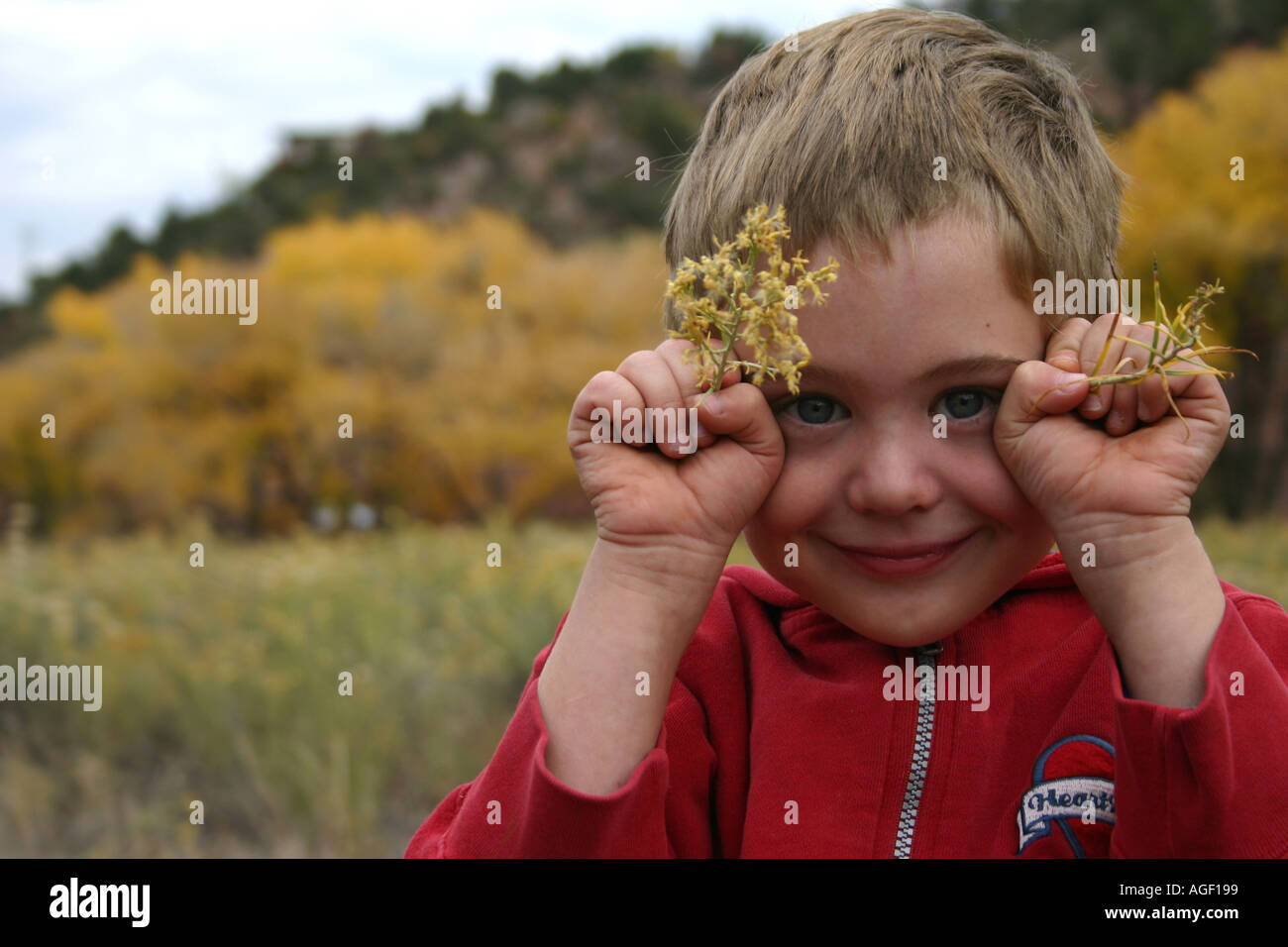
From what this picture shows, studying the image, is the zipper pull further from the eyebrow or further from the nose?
the eyebrow

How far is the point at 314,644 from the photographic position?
16.2 feet

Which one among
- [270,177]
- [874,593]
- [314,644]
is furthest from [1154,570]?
[270,177]

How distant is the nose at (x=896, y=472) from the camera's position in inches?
54.6

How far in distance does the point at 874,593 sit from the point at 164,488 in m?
18.9

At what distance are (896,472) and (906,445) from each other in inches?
1.5

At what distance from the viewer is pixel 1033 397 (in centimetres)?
138

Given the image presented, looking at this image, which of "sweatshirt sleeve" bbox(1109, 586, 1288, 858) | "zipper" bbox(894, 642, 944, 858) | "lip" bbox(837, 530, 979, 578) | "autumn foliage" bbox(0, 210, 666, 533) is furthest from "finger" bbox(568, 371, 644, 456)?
"autumn foliage" bbox(0, 210, 666, 533)

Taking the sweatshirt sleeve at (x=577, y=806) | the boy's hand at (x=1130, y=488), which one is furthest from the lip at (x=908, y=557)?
the sweatshirt sleeve at (x=577, y=806)

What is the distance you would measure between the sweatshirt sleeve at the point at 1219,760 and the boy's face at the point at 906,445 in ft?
0.86

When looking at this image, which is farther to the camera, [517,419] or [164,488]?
[164,488]

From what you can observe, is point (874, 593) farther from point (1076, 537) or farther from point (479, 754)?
point (479, 754)

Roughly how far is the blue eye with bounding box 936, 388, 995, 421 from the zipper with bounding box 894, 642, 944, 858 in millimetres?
375

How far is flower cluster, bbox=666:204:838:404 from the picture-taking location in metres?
1.28

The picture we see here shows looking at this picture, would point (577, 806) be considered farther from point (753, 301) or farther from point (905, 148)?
point (905, 148)
